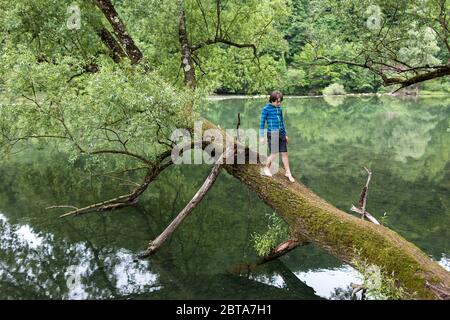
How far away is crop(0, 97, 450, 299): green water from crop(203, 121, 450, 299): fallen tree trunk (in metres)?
1.35

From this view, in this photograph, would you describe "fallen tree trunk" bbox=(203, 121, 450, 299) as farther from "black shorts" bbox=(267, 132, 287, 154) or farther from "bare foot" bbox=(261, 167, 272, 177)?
"black shorts" bbox=(267, 132, 287, 154)

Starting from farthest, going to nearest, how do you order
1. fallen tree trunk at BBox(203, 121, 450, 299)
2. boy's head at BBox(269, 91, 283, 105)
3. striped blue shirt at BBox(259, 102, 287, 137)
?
striped blue shirt at BBox(259, 102, 287, 137) < boy's head at BBox(269, 91, 283, 105) < fallen tree trunk at BBox(203, 121, 450, 299)

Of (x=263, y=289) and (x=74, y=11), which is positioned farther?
(x=74, y=11)

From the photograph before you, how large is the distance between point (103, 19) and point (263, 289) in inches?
428

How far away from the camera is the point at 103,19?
49.5ft

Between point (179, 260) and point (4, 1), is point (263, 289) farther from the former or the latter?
point (4, 1)

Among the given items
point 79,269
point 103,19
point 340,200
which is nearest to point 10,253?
point 79,269

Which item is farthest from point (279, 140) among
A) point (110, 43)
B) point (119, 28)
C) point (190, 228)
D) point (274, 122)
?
point (110, 43)

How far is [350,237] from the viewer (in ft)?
24.6

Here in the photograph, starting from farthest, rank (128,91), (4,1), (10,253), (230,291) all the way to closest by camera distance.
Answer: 1. (4,1)
2. (10,253)
3. (128,91)
4. (230,291)

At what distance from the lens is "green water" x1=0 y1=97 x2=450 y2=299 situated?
29.2ft

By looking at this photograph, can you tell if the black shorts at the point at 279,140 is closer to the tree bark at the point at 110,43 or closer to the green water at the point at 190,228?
the green water at the point at 190,228

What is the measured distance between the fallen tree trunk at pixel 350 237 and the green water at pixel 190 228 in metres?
1.35

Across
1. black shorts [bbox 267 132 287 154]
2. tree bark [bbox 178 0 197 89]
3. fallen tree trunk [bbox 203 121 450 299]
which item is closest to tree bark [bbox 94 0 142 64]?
tree bark [bbox 178 0 197 89]
